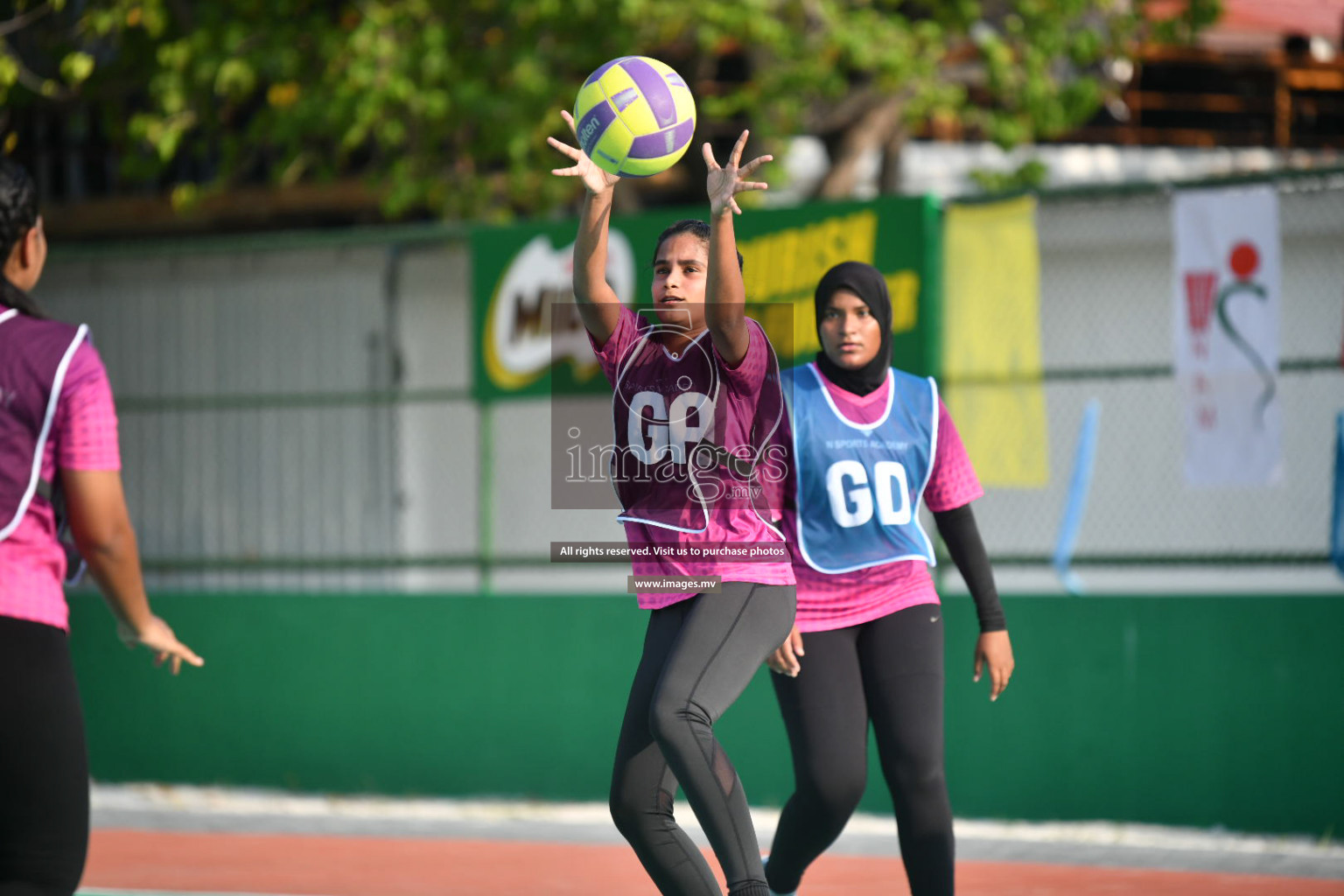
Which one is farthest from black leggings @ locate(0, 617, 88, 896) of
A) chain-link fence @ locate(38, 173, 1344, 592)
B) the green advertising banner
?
chain-link fence @ locate(38, 173, 1344, 592)

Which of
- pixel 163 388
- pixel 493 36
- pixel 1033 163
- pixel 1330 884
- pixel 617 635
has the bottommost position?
pixel 1330 884

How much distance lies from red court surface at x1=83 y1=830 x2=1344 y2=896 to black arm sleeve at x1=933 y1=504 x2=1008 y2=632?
2017 millimetres

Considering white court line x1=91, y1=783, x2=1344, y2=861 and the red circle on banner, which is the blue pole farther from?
the red circle on banner

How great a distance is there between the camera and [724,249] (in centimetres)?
465

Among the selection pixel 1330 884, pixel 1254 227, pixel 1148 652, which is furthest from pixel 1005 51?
pixel 1330 884

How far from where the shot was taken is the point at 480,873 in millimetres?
8070

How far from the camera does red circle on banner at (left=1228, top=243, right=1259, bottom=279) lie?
9023mm

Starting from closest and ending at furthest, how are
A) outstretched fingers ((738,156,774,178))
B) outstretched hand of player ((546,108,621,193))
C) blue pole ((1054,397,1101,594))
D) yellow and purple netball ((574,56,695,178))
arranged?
outstretched fingers ((738,156,774,178)) < outstretched hand of player ((546,108,621,193)) < yellow and purple netball ((574,56,695,178)) < blue pole ((1054,397,1101,594))

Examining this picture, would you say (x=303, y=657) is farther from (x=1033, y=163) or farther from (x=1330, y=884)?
(x=1033, y=163)

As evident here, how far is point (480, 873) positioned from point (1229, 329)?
Answer: 4.46 meters

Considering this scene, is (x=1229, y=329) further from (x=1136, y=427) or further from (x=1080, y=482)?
(x=1136, y=427)

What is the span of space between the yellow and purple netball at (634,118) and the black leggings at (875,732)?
5.13ft

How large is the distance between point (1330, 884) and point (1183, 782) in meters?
1.36

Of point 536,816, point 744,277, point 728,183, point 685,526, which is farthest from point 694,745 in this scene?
point 536,816
